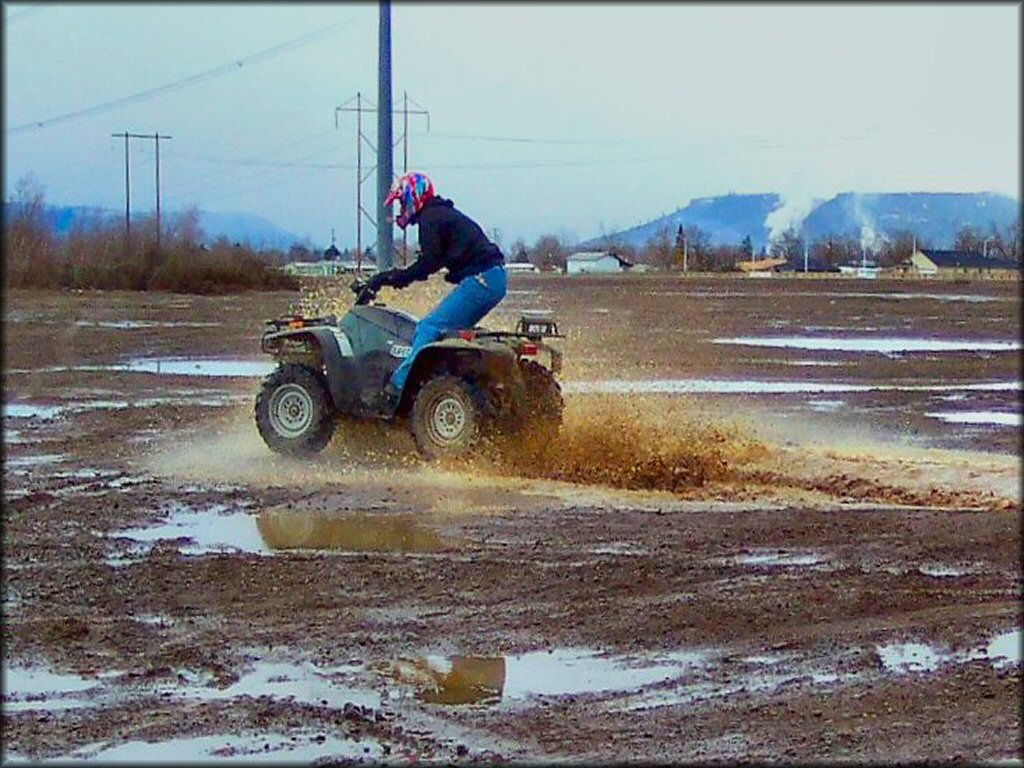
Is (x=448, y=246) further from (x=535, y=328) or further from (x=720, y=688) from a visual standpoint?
(x=720, y=688)

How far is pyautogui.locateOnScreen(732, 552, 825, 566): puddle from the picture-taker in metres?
9.30

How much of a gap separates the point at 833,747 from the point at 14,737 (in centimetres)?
315

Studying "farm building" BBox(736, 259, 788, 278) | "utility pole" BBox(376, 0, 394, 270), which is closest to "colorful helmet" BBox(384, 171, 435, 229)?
"utility pole" BBox(376, 0, 394, 270)

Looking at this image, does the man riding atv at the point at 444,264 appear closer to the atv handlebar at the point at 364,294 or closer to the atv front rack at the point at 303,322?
the atv handlebar at the point at 364,294

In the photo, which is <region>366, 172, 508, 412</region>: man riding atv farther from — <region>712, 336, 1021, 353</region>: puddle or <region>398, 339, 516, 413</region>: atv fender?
<region>712, 336, 1021, 353</region>: puddle

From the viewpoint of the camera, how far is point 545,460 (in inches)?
511

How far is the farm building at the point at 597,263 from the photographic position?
9938 centimetres

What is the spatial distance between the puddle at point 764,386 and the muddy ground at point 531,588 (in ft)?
6.75

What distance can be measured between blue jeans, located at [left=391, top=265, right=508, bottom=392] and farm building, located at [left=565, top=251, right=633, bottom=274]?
84.3m

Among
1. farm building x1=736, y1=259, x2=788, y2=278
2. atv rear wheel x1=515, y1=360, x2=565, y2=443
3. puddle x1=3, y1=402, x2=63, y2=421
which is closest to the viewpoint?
atv rear wheel x1=515, y1=360, x2=565, y2=443

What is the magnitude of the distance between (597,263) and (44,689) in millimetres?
98978

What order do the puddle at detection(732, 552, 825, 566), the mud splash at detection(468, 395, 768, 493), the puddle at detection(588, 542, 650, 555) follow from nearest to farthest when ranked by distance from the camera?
the puddle at detection(732, 552, 825, 566), the puddle at detection(588, 542, 650, 555), the mud splash at detection(468, 395, 768, 493)

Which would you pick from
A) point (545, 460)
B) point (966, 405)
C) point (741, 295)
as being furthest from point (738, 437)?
point (741, 295)

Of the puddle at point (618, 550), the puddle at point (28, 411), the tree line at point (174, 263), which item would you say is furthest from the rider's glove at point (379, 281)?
the tree line at point (174, 263)
